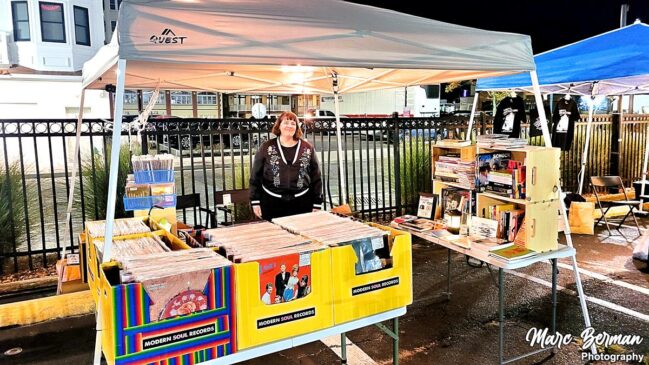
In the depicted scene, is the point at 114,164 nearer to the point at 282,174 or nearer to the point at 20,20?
the point at 282,174

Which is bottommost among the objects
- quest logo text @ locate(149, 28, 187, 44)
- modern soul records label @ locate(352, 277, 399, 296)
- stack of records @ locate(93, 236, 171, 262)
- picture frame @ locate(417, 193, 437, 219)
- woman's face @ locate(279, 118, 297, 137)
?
modern soul records label @ locate(352, 277, 399, 296)

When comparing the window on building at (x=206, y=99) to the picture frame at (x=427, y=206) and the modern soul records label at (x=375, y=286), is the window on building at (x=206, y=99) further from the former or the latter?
the modern soul records label at (x=375, y=286)

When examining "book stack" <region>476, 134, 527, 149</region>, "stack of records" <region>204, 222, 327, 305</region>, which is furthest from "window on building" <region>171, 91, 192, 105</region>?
"stack of records" <region>204, 222, 327, 305</region>

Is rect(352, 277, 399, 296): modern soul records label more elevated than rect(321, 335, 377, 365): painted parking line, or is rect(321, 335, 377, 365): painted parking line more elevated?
rect(352, 277, 399, 296): modern soul records label

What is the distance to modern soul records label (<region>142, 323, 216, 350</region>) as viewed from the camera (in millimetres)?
2147

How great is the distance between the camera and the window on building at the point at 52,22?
19656 mm

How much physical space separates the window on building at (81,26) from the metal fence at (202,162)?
12464 millimetres

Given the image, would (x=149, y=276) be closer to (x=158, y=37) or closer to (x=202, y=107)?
(x=158, y=37)

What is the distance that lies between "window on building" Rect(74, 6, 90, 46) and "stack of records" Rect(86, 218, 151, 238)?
2041 centimetres

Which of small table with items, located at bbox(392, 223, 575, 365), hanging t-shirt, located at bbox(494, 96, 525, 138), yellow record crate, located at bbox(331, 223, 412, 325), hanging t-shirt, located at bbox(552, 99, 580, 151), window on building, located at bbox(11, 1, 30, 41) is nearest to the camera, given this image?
yellow record crate, located at bbox(331, 223, 412, 325)

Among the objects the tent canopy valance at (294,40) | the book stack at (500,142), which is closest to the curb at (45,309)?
the tent canopy valance at (294,40)

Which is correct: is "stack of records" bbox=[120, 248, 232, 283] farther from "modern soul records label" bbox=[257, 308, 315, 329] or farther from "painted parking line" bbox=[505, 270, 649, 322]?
"painted parking line" bbox=[505, 270, 649, 322]

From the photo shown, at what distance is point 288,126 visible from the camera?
4590 millimetres

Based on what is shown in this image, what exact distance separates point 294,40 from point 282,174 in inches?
80.1
